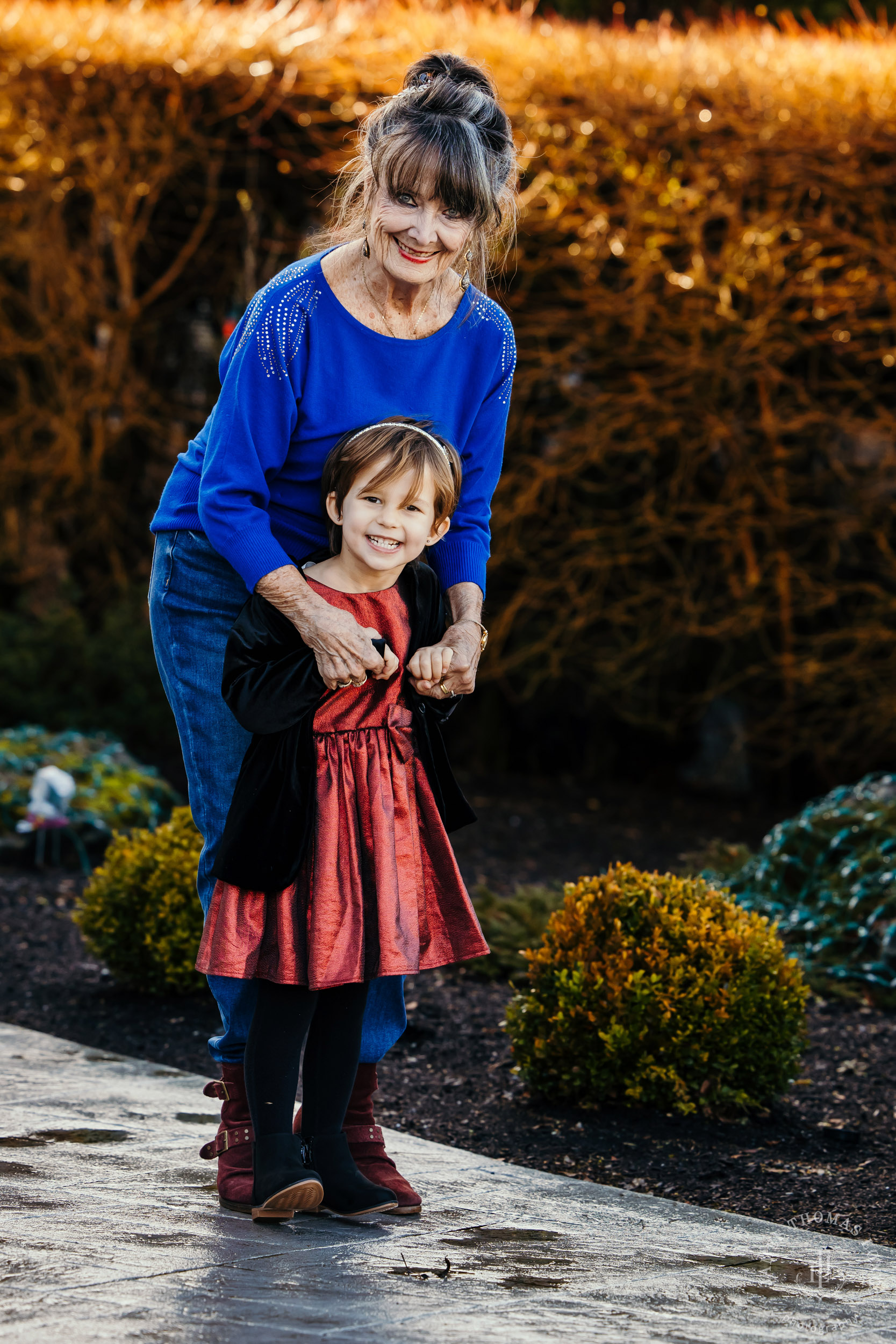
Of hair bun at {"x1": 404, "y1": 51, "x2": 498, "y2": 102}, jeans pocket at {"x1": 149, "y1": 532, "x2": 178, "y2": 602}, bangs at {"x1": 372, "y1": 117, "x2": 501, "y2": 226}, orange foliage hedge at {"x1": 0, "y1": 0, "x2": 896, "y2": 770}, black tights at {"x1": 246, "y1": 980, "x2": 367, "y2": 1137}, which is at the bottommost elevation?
black tights at {"x1": 246, "y1": 980, "x2": 367, "y2": 1137}

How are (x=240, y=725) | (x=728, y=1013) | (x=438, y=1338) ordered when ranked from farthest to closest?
(x=728, y=1013) → (x=240, y=725) → (x=438, y=1338)

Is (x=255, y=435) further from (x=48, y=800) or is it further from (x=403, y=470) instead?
(x=48, y=800)

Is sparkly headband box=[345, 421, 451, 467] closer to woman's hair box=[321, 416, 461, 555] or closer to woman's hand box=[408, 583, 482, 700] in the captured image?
woman's hair box=[321, 416, 461, 555]

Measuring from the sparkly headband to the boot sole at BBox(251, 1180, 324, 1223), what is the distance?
3.82 feet

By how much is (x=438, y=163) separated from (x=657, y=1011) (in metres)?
1.84

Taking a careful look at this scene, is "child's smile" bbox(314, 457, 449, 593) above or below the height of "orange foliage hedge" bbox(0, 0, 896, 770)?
below

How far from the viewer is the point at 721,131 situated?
21.7 ft

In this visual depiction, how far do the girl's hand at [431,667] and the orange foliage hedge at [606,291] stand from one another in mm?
4605

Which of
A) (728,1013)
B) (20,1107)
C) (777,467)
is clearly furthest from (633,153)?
(20,1107)

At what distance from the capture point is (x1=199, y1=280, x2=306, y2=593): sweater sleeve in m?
2.26

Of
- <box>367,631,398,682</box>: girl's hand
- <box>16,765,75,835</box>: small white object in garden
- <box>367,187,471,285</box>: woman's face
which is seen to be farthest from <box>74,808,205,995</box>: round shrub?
<box>367,187,471,285</box>: woman's face

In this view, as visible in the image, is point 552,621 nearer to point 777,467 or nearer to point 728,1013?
point 777,467

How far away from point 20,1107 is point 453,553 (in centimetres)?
140

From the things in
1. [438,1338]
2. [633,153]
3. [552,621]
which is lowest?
[438,1338]
